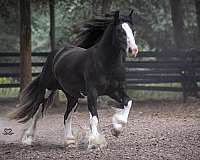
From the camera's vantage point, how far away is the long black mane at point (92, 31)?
805 cm

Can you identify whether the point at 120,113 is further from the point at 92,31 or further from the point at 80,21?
the point at 80,21

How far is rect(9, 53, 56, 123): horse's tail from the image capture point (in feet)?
29.2

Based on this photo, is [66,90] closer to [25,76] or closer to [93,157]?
[93,157]

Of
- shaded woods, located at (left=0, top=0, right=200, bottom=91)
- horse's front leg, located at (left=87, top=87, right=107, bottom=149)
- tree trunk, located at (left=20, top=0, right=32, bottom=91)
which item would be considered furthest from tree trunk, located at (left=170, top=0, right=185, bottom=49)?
horse's front leg, located at (left=87, top=87, right=107, bottom=149)

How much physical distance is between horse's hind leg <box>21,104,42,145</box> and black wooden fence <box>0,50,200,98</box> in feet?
25.8

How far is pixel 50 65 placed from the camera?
8.83 meters

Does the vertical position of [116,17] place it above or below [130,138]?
above

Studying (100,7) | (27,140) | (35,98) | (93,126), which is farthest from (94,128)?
(100,7)

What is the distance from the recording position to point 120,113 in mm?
7309

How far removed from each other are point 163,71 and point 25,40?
17.8 ft

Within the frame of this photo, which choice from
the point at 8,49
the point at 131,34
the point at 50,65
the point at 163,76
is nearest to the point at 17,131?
the point at 50,65

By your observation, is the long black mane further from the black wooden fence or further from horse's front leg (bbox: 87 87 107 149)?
the black wooden fence

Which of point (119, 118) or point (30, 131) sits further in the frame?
point (30, 131)

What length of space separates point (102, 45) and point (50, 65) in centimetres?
167
